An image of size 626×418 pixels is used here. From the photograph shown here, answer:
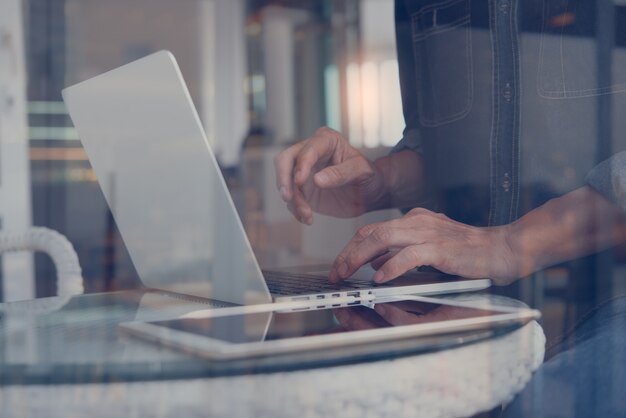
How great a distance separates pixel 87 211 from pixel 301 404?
116 inches

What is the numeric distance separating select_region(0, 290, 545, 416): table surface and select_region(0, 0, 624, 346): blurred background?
1.11ft

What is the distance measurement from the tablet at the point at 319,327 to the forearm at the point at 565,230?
9.6 inches

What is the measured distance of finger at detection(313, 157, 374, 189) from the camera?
0.83 m

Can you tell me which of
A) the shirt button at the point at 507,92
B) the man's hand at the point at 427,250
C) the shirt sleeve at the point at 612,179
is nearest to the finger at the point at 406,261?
the man's hand at the point at 427,250

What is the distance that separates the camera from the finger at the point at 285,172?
2.63 ft

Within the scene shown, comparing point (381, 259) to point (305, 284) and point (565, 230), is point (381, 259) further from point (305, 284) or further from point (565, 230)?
point (565, 230)

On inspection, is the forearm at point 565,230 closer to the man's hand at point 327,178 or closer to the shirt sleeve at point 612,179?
the shirt sleeve at point 612,179

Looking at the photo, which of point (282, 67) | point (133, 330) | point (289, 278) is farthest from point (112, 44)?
point (133, 330)

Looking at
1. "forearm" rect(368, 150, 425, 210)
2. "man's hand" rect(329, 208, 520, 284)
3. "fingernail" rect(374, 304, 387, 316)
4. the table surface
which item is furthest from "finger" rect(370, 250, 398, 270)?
"forearm" rect(368, 150, 425, 210)

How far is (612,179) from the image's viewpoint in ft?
2.55

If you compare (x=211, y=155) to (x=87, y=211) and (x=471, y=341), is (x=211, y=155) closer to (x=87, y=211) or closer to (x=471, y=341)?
(x=471, y=341)

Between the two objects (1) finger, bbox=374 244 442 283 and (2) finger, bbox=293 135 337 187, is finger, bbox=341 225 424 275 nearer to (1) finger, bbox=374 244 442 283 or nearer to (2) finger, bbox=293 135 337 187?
(1) finger, bbox=374 244 442 283

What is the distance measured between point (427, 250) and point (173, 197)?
0.23 meters

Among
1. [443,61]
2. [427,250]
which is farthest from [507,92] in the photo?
[427,250]
